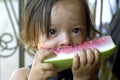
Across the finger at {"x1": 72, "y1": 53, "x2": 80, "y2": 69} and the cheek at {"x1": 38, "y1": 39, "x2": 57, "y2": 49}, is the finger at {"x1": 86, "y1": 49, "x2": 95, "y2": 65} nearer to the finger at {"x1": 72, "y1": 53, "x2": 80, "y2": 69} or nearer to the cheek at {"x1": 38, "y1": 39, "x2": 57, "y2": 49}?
the finger at {"x1": 72, "y1": 53, "x2": 80, "y2": 69}

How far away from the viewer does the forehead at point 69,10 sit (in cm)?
110

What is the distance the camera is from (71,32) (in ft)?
3.55

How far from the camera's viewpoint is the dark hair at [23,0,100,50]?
1.11 metres

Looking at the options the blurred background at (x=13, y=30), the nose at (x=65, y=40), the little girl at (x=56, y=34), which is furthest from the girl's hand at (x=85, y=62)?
the blurred background at (x=13, y=30)

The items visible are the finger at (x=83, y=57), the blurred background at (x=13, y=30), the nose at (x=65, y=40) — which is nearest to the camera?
the finger at (x=83, y=57)

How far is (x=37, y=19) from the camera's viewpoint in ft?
3.78

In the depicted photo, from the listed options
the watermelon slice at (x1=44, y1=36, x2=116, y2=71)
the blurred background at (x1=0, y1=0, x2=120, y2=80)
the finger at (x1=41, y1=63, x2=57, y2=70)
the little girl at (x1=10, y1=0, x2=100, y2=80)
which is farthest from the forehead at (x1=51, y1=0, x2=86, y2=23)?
the blurred background at (x1=0, y1=0, x2=120, y2=80)

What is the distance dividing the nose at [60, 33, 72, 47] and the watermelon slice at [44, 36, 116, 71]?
19mm

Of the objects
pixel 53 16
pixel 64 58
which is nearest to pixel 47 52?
pixel 64 58

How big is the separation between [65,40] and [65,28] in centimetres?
5

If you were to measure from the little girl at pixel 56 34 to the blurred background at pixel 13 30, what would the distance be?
0.96m

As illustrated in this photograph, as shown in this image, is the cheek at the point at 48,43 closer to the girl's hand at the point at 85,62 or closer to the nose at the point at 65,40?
the nose at the point at 65,40

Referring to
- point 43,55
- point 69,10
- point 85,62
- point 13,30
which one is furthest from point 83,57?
point 13,30

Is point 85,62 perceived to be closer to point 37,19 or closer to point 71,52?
point 71,52
